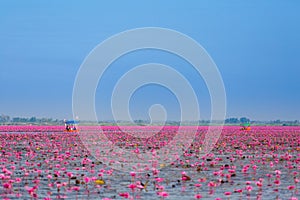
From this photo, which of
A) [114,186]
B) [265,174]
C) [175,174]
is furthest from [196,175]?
[114,186]

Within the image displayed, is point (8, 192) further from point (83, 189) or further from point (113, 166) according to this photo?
point (113, 166)

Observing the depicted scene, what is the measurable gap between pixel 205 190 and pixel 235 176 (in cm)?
365

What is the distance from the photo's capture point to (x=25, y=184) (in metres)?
18.4

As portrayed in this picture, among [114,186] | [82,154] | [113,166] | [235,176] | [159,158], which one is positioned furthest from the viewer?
[82,154]

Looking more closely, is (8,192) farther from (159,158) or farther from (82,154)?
(82,154)

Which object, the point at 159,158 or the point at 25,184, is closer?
the point at 25,184

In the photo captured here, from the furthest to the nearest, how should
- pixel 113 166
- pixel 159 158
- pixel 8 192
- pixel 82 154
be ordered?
pixel 82 154 < pixel 159 158 < pixel 113 166 < pixel 8 192

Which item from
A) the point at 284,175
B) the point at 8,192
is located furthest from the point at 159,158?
the point at 8,192

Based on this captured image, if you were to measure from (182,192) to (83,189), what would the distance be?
3017 mm

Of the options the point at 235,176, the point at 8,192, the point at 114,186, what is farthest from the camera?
the point at 235,176

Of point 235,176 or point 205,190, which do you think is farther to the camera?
point 235,176

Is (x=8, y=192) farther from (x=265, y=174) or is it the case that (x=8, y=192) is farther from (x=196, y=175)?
(x=265, y=174)

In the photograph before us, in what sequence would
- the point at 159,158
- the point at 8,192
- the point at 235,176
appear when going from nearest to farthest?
the point at 8,192
the point at 235,176
the point at 159,158

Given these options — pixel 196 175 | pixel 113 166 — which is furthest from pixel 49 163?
pixel 196 175
